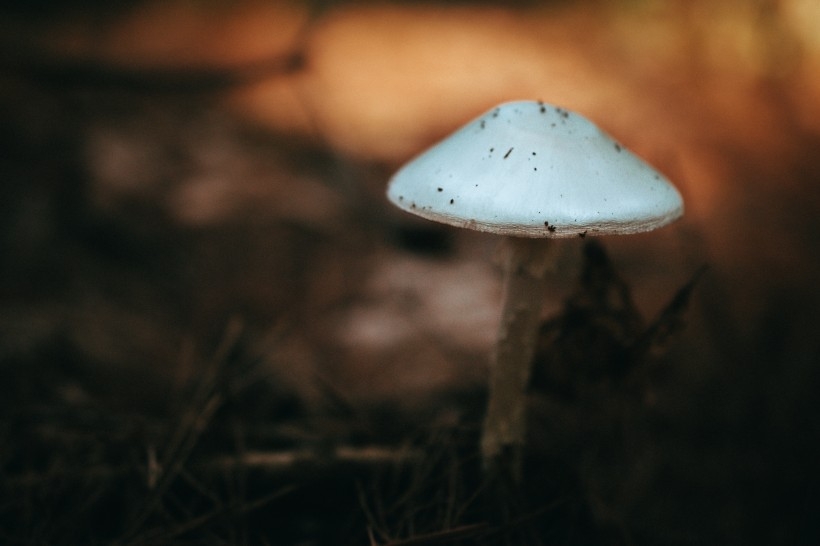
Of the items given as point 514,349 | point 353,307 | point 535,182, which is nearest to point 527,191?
point 535,182

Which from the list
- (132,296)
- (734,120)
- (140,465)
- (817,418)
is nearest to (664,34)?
(734,120)

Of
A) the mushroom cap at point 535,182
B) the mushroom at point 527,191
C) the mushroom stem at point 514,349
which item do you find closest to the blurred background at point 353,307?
the mushroom stem at point 514,349

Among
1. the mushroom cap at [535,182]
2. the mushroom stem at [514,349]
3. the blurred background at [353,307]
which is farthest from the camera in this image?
the blurred background at [353,307]

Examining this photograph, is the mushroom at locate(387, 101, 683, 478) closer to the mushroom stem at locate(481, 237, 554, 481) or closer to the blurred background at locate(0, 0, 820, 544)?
the mushroom stem at locate(481, 237, 554, 481)

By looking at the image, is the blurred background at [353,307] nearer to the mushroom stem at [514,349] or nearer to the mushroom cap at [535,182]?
the mushroom stem at [514,349]

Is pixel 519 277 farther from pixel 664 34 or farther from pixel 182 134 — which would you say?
pixel 664 34

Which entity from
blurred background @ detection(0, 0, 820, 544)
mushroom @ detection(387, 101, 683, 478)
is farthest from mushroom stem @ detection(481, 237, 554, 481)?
blurred background @ detection(0, 0, 820, 544)

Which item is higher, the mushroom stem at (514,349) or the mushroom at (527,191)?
the mushroom at (527,191)
